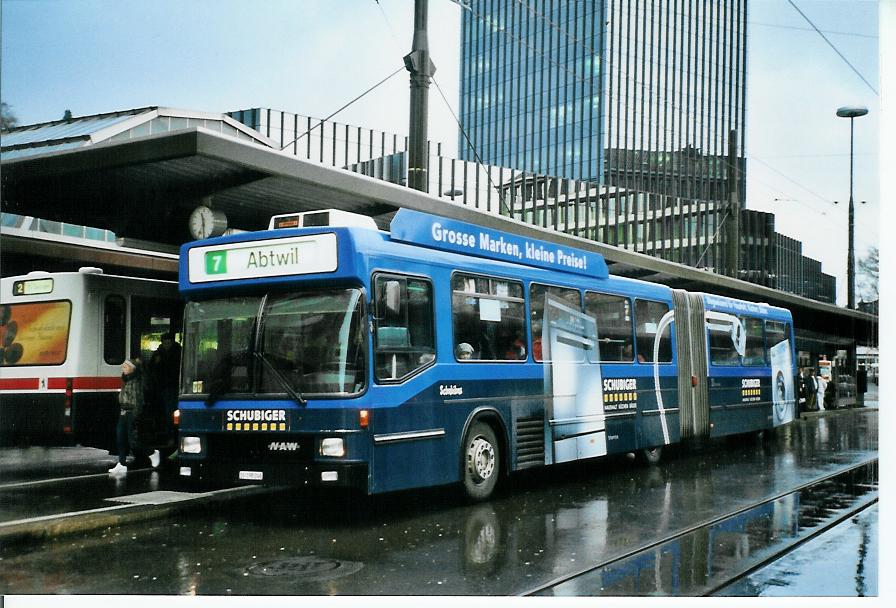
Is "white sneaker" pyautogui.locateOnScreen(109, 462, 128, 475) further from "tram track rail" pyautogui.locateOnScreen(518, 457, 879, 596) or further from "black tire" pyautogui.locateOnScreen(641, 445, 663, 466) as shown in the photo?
"black tire" pyautogui.locateOnScreen(641, 445, 663, 466)

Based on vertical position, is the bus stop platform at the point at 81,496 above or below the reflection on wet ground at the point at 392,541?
above

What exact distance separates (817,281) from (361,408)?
1259cm

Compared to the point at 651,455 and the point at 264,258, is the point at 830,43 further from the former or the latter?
the point at 651,455

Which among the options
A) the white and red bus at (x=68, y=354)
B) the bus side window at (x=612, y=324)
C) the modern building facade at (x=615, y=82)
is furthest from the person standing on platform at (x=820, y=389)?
the white and red bus at (x=68, y=354)

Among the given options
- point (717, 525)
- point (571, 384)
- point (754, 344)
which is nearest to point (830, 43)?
point (571, 384)

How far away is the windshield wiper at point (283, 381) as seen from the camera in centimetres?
934

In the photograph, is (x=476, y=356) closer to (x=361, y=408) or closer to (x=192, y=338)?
(x=361, y=408)

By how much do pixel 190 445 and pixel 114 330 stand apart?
476 cm

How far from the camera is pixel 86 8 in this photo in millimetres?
12484

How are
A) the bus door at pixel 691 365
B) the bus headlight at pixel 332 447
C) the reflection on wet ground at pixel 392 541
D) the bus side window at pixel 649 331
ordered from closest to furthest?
the reflection on wet ground at pixel 392 541, the bus headlight at pixel 332 447, the bus side window at pixel 649 331, the bus door at pixel 691 365

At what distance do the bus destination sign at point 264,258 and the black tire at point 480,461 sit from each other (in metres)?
2.67

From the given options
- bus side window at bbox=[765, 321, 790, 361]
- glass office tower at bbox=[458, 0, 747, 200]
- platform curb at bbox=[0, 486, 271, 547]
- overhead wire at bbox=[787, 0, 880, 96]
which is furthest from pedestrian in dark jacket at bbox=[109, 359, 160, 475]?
bus side window at bbox=[765, 321, 790, 361]

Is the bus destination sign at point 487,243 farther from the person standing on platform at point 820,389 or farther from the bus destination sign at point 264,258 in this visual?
the person standing on platform at point 820,389

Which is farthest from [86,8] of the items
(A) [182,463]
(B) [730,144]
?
(B) [730,144]
